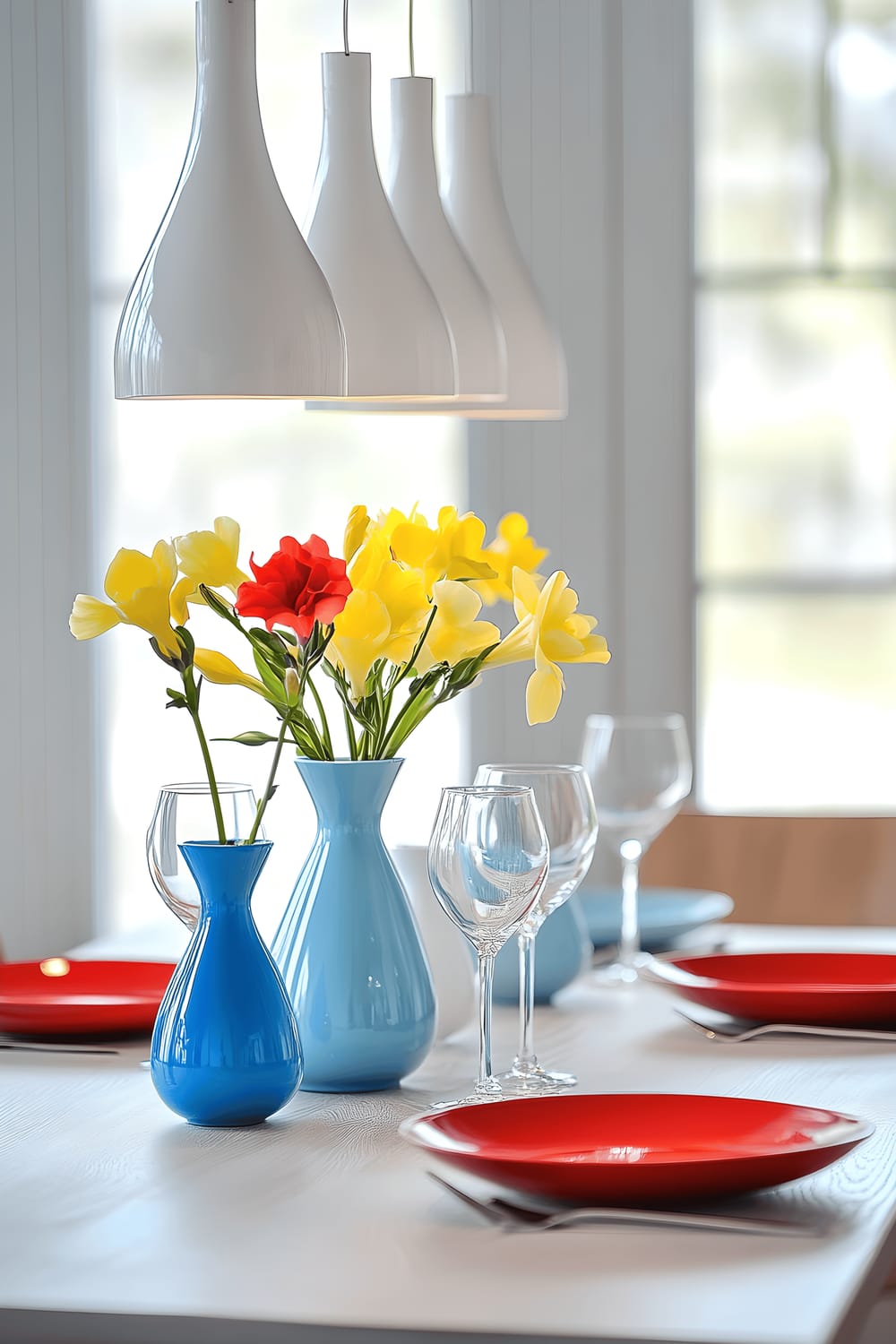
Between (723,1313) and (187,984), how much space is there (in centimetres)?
A: 48

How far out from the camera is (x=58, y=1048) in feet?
4.48

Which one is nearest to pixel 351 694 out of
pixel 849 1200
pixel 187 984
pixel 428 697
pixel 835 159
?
pixel 428 697

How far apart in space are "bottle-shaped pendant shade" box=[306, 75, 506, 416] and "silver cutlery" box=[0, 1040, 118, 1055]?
664mm

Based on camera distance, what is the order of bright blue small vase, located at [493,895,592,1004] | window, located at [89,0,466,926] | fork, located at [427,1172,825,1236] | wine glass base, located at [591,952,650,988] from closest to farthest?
fork, located at [427,1172,825,1236] < bright blue small vase, located at [493,895,592,1004] < wine glass base, located at [591,952,650,988] < window, located at [89,0,466,926]

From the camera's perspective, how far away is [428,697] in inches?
50.8

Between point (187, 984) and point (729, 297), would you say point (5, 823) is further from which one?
point (187, 984)

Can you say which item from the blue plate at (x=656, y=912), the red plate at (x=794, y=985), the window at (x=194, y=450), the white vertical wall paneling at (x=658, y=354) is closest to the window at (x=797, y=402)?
the white vertical wall paneling at (x=658, y=354)

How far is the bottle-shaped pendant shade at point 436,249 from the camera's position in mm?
1578

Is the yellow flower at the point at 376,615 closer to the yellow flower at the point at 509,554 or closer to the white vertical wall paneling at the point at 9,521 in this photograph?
the yellow flower at the point at 509,554

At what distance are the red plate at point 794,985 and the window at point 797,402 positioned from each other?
4.97 feet

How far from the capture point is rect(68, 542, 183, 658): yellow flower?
1.13 metres

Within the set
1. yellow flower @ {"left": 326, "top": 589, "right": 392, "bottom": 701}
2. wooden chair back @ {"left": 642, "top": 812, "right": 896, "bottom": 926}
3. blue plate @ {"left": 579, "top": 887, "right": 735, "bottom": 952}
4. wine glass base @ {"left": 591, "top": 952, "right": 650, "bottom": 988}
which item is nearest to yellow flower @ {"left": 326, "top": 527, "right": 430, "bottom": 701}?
yellow flower @ {"left": 326, "top": 589, "right": 392, "bottom": 701}

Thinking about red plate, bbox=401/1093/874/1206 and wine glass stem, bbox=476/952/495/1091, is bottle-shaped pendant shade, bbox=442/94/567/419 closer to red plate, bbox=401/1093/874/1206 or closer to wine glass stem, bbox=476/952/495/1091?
wine glass stem, bbox=476/952/495/1091

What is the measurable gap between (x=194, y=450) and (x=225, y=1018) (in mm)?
2287
